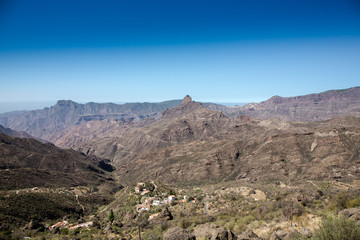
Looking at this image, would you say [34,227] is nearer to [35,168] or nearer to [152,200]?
[152,200]

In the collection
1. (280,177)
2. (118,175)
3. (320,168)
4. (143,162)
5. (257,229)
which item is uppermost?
(257,229)

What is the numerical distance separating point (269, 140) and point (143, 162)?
107 meters

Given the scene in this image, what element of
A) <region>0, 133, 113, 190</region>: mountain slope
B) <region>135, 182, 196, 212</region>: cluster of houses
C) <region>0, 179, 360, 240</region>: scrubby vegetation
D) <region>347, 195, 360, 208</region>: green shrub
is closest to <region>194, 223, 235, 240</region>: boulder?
<region>0, 179, 360, 240</region>: scrubby vegetation

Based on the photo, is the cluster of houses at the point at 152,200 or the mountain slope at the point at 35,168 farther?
the mountain slope at the point at 35,168

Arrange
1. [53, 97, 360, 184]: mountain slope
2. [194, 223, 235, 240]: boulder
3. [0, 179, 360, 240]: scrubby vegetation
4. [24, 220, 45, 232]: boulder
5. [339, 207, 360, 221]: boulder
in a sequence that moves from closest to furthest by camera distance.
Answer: [339, 207, 360, 221]: boulder, [194, 223, 235, 240]: boulder, [0, 179, 360, 240]: scrubby vegetation, [24, 220, 45, 232]: boulder, [53, 97, 360, 184]: mountain slope

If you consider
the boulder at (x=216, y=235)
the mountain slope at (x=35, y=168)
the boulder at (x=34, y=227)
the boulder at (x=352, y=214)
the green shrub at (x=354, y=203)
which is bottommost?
the mountain slope at (x=35, y=168)

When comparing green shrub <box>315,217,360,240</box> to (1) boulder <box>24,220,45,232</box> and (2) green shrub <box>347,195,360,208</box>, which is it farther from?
(1) boulder <box>24,220,45,232</box>

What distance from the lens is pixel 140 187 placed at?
84.8 meters

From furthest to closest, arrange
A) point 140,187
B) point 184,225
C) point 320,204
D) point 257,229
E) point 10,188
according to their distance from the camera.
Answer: point 140,187 < point 10,188 < point 184,225 < point 320,204 < point 257,229

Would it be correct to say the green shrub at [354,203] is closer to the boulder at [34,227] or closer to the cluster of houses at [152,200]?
the cluster of houses at [152,200]

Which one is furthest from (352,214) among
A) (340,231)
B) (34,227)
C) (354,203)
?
(34,227)

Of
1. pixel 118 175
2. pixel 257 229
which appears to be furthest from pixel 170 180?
pixel 257 229

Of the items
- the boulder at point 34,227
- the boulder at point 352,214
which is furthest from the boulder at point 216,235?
the boulder at point 34,227

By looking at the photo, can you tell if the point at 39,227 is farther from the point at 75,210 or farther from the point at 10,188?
the point at 10,188
